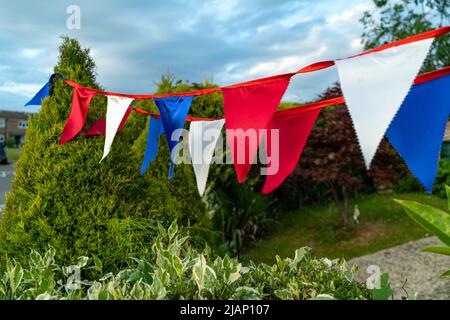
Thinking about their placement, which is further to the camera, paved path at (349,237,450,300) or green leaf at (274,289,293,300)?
paved path at (349,237,450,300)

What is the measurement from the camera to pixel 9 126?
227 ft

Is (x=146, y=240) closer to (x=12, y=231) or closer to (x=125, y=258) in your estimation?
(x=125, y=258)

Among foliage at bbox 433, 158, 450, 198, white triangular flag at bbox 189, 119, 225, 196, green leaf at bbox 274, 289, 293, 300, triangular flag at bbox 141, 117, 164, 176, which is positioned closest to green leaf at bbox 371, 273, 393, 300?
green leaf at bbox 274, 289, 293, 300

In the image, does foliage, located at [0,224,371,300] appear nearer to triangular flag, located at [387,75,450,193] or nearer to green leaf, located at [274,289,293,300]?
green leaf, located at [274,289,293,300]

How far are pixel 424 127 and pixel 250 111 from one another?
933 millimetres

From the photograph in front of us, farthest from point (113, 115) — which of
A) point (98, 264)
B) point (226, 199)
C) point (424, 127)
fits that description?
point (226, 199)

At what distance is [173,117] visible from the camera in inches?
Answer: 125

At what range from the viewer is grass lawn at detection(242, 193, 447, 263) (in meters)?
8.27

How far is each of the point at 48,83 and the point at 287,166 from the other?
2.13 metres

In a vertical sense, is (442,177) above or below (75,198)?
below

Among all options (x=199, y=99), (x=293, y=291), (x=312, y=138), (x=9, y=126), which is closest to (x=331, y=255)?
(x=312, y=138)

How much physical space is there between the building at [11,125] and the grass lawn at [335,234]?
65455 millimetres

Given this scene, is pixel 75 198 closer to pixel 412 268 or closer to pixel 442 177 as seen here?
pixel 412 268

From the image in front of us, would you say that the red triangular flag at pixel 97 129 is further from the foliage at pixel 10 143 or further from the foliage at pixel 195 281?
the foliage at pixel 10 143
